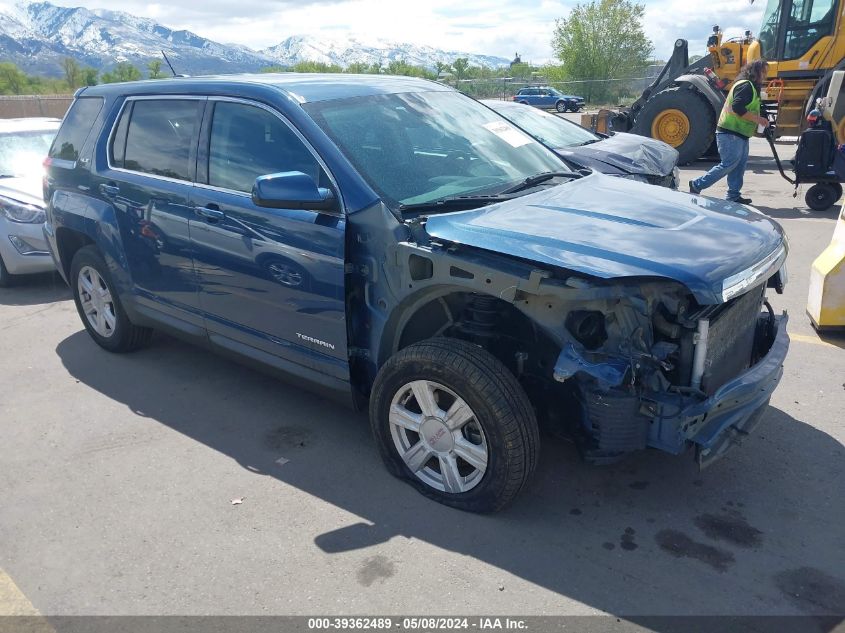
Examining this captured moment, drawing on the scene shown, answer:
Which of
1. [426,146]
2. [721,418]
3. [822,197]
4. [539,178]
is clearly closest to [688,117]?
[822,197]

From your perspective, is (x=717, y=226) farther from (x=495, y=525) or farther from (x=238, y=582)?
(x=238, y=582)

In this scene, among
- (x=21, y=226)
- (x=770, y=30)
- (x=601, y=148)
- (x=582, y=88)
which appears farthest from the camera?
(x=582, y=88)

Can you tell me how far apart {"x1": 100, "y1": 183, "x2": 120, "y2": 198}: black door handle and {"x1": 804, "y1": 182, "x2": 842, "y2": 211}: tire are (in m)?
9.00

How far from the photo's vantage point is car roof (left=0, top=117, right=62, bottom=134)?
8484 mm

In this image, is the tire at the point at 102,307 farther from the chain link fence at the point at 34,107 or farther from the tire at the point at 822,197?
the chain link fence at the point at 34,107

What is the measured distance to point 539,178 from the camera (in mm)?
4000

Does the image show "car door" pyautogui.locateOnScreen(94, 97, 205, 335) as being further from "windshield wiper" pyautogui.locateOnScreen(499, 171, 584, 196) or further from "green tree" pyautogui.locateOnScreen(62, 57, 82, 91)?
"green tree" pyautogui.locateOnScreen(62, 57, 82, 91)

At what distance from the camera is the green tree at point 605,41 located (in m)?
61.4

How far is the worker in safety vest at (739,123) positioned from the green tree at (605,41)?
55.6 metres

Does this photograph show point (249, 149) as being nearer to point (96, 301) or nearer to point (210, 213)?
point (210, 213)

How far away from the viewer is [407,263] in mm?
3234

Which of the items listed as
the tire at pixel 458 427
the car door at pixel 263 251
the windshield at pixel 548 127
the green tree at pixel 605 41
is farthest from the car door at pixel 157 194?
the green tree at pixel 605 41

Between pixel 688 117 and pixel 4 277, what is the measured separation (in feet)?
39.3

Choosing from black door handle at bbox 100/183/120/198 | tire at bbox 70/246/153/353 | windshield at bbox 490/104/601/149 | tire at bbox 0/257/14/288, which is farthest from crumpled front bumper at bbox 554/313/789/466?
tire at bbox 0/257/14/288
